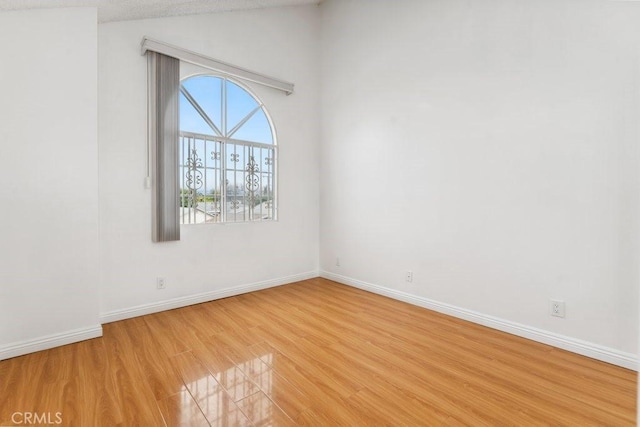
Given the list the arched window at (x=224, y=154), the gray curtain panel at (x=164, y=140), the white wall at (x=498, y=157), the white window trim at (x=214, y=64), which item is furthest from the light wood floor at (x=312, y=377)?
the white window trim at (x=214, y=64)

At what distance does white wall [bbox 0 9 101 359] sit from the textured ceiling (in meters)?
0.13

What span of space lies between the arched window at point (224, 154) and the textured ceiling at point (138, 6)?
65 centimetres

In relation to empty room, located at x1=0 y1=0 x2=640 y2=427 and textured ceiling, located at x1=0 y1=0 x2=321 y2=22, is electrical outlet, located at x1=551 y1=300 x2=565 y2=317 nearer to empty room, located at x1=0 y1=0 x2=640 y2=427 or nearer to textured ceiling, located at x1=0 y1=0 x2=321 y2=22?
empty room, located at x1=0 y1=0 x2=640 y2=427

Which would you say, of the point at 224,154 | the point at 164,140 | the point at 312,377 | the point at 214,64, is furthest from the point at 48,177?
the point at 312,377

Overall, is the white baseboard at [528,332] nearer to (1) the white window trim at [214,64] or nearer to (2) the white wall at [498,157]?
(2) the white wall at [498,157]

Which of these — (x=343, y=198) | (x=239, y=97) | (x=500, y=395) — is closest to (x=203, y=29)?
(x=239, y=97)

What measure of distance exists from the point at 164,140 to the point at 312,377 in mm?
2549

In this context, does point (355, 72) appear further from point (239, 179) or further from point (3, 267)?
point (3, 267)

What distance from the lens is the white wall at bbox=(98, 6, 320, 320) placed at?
279 centimetres

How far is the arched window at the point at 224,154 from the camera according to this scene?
3.30 meters

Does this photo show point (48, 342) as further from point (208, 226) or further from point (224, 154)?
point (224, 154)

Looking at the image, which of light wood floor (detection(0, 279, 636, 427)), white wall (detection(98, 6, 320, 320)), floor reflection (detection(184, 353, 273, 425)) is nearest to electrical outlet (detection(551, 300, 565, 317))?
light wood floor (detection(0, 279, 636, 427))

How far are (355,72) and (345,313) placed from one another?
3.02 metres

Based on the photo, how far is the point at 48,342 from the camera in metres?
2.30
